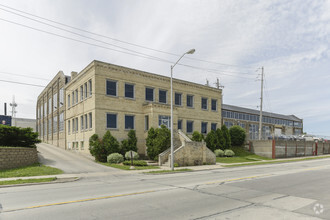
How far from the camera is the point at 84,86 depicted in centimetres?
2934

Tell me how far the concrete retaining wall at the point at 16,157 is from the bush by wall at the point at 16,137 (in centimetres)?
110

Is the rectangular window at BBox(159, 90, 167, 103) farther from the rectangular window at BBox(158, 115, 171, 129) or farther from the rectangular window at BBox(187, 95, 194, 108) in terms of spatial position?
the rectangular window at BBox(187, 95, 194, 108)

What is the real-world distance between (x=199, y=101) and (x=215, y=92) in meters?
4.22

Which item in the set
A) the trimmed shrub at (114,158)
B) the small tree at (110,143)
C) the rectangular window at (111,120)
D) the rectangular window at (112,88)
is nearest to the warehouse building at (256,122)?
the rectangular window at (111,120)

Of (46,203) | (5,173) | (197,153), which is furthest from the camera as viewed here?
(197,153)

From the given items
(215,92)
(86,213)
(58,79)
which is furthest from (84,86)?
(86,213)

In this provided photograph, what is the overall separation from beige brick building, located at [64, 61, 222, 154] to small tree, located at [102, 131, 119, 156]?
120cm

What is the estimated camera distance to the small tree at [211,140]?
35125 mm

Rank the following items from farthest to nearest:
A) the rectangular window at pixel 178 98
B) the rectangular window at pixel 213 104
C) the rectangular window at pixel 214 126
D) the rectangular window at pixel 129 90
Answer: the rectangular window at pixel 213 104 < the rectangular window at pixel 214 126 < the rectangular window at pixel 178 98 < the rectangular window at pixel 129 90

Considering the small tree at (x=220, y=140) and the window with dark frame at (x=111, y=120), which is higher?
the window with dark frame at (x=111, y=120)

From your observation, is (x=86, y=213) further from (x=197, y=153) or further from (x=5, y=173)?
(x=197, y=153)

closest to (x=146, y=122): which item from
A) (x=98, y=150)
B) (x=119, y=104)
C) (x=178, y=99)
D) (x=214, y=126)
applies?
(x=119, y=104)

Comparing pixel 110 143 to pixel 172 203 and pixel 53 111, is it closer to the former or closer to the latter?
pixel 172 203

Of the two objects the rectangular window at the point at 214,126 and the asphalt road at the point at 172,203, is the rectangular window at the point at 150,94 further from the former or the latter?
the asphalt road at the point at 172,203
